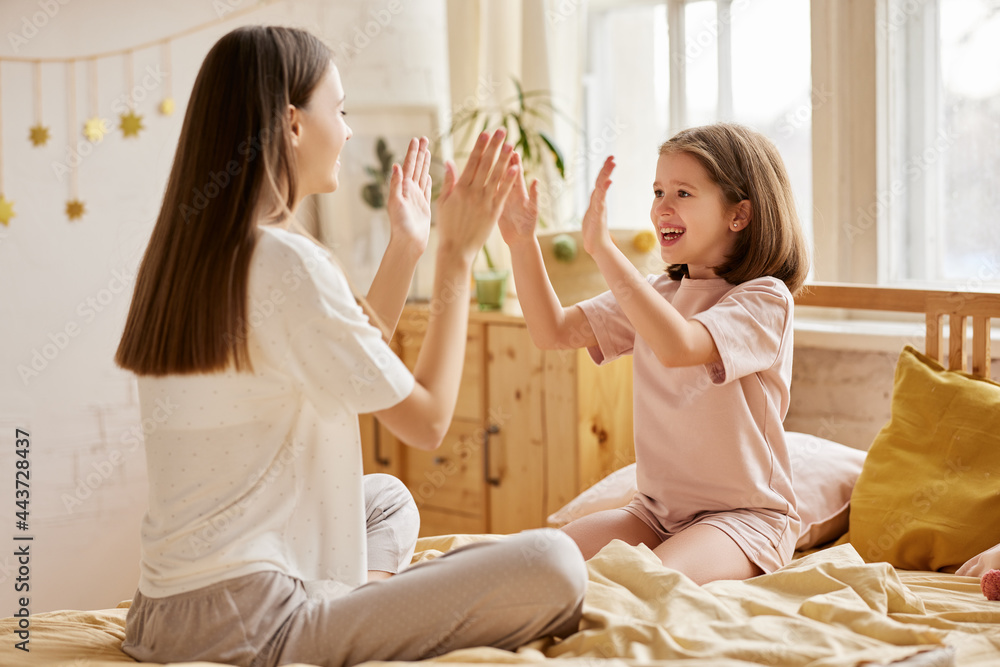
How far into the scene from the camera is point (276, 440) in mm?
1057

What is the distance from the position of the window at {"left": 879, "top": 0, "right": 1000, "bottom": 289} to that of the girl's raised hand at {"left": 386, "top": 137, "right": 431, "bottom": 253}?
4.83ft

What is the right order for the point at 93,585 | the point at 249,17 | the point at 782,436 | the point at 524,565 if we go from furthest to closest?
the point at 249,17 → the point at 93,585 → the point at 782,436 → the point at 524,565

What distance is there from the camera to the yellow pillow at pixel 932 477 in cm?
154

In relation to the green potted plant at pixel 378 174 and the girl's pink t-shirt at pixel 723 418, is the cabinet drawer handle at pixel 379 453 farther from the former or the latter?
the girl's pink t-shirt at pixel 723 418

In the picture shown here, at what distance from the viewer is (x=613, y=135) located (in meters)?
2.91

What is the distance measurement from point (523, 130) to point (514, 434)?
825 mm

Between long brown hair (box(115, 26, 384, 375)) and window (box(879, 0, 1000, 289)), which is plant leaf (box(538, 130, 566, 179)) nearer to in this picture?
window (box(879, 0, 1000, 289))

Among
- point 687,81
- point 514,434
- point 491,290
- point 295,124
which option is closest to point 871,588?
point 295,124

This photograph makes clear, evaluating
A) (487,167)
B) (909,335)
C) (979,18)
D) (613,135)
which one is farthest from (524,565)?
(613,135)

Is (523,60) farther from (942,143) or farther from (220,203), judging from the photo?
(220,203)

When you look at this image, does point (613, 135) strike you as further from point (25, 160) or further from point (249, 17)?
point (25, 160)

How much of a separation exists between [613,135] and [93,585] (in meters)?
1.94

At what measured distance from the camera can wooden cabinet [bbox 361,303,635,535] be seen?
229 cm

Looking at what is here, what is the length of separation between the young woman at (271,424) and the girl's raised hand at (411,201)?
183 millimetres
